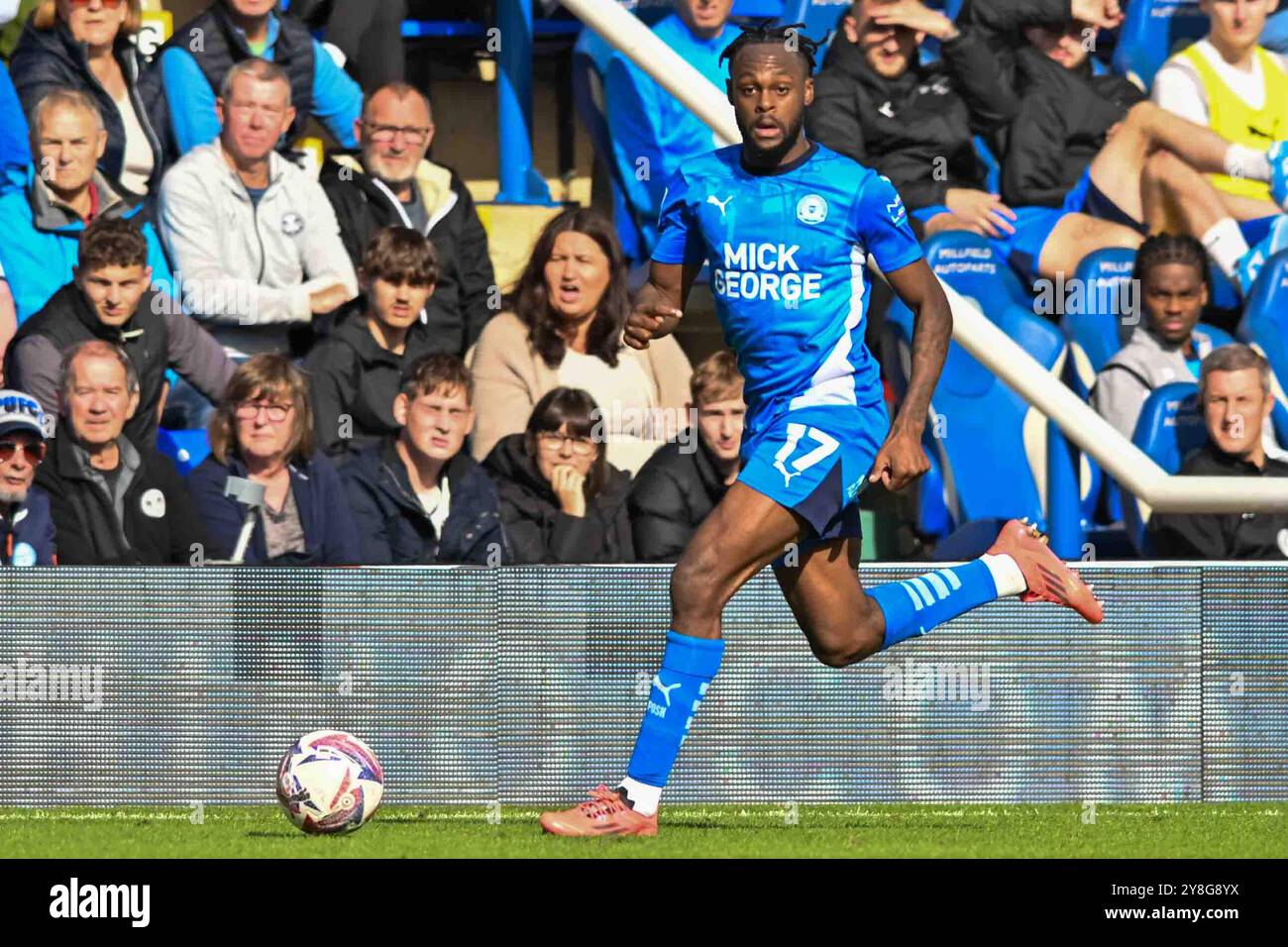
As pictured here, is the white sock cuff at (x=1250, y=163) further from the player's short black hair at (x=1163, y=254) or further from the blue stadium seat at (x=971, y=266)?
the blue stadium seat at (x=971, y=266)

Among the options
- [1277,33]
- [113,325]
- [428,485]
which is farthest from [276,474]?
[1277,33]

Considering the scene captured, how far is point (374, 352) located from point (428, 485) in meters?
0.65

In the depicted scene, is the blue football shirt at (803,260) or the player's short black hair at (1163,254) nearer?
the blue football shirt at (803,260)

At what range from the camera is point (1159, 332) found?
30.8 feet

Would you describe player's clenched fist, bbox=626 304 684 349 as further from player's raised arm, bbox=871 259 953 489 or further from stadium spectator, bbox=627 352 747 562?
stadium spectator, bbox=627 352 747 562

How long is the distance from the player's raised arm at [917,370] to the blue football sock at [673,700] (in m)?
0.69

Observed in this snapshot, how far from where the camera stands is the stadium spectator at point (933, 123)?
9.26m

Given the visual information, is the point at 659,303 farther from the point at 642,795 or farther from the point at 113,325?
the point at 113,325

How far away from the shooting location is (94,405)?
27.0ft

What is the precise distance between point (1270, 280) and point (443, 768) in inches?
175

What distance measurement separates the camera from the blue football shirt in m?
6.04

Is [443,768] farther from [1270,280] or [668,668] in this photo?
[1270,280]

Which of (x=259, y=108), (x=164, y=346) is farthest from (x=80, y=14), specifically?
(x=164, y=346)

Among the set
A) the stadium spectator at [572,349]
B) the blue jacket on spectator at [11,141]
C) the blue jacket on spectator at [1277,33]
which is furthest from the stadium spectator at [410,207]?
the blue jacket on spectator at [1277,33]
